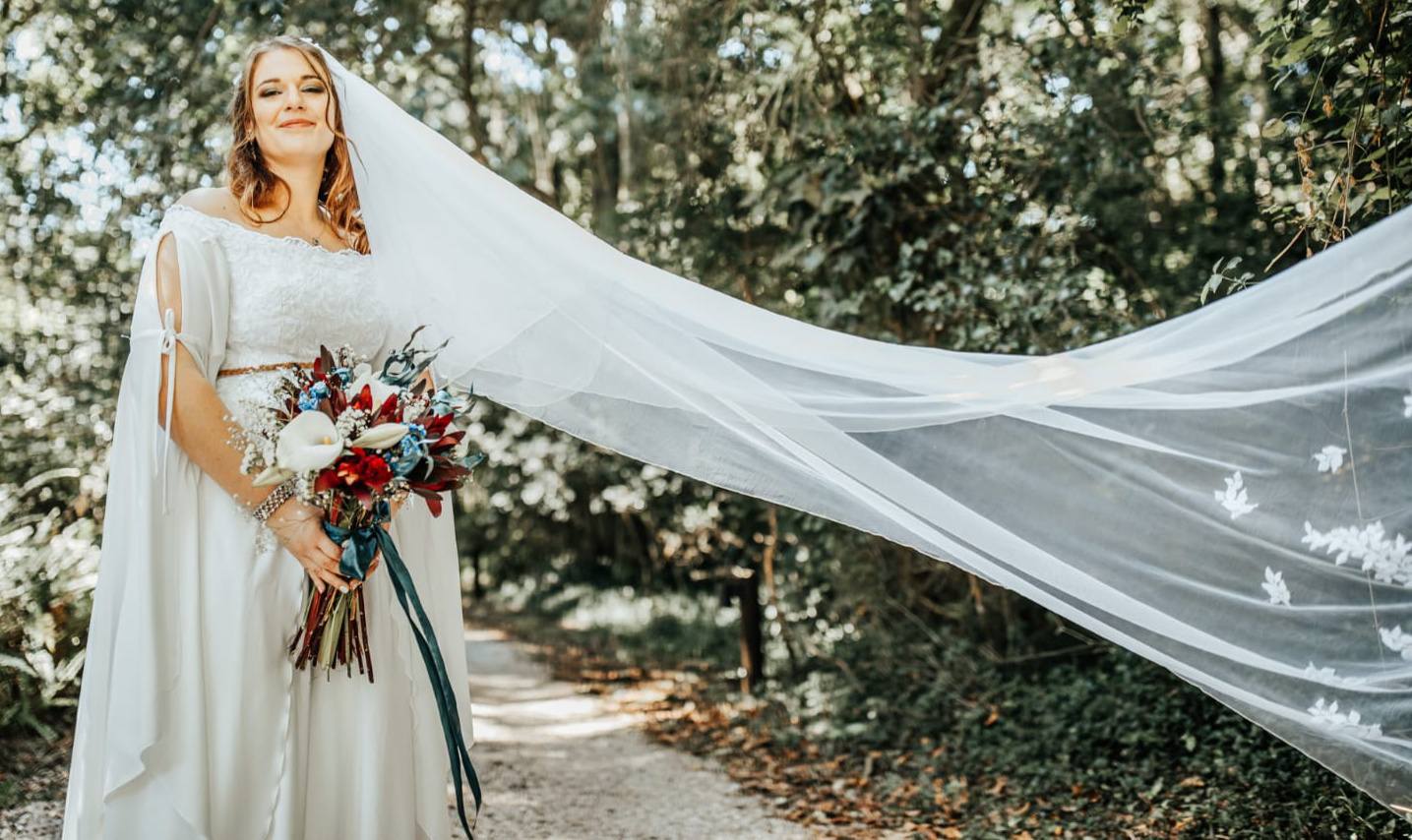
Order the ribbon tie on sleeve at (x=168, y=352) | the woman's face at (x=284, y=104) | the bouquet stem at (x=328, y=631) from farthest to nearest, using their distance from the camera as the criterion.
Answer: the woman's face at (x=284, y=104)
the bouquet stem at (x=328, y=631)
the ribbon tie on sleeve at (x=168, y=352)

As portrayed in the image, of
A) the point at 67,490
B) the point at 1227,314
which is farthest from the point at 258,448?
the point at 67,490

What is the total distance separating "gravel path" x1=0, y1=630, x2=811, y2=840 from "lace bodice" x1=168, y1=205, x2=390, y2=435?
2.78m

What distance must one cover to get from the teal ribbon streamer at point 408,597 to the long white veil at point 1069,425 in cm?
50

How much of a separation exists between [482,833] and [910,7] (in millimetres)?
4694

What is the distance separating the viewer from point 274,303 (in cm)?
247

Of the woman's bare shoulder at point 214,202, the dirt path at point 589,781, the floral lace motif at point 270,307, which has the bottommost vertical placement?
the dirt path at point 589,781

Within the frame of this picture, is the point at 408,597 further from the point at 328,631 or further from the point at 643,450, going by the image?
the point at 643,450

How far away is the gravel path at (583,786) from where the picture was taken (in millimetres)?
4688

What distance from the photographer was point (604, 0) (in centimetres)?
672

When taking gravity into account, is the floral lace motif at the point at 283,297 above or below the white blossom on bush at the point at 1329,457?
above

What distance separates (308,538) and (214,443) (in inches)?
11.8

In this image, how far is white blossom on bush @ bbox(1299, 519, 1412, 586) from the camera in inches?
97.2

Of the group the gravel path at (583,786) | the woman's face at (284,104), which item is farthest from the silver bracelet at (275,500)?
the gravel path at (583,786)

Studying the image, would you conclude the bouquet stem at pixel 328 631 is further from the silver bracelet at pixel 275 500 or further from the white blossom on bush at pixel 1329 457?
the white blossom on bush at pixel 1329 457
